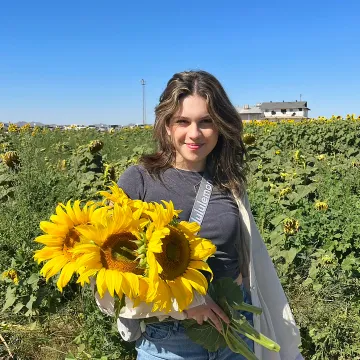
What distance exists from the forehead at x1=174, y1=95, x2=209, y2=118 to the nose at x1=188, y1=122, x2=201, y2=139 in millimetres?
27

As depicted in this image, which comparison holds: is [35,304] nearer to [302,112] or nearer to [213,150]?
[213,150]

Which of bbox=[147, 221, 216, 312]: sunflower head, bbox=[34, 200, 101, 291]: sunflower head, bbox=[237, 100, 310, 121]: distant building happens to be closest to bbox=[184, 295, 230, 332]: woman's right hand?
bbox=[147, 221, 216, 312]: sunflower head

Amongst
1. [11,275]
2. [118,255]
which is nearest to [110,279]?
[118,255]

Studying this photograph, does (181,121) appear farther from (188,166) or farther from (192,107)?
(188,166)

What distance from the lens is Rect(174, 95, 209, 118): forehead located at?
135 centimetres

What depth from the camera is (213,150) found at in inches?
60.1

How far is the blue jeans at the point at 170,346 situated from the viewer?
1294 millimetres

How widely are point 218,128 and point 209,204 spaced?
24 cm

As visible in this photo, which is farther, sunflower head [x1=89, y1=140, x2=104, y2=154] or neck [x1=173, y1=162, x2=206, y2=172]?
sunflower head [x1=89, y1=140, x2=104, y2=154]

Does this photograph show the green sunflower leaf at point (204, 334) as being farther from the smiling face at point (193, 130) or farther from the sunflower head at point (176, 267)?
the smiling face at point (193, 130)

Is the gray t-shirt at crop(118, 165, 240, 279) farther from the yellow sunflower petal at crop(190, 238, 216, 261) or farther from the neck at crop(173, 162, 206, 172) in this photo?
the yellow sunflower petal at crop(190, 238, 216, 261)

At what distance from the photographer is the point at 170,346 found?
1309 mm

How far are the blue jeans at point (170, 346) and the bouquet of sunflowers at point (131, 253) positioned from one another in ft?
1.13

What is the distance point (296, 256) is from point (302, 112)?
54.6 m
